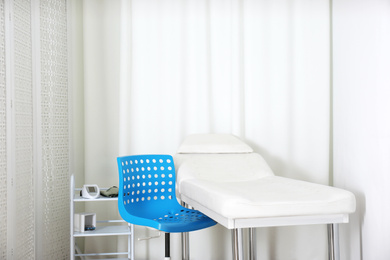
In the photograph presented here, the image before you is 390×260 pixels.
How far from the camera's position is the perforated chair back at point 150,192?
7.39 ft

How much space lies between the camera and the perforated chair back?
2.25 m

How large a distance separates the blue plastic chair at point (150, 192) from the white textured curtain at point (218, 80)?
43 cm

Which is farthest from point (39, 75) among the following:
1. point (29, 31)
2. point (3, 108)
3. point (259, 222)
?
point (259, 222)

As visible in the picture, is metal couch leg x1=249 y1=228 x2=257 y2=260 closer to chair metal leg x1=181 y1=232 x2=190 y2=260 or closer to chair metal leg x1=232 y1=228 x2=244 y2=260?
chair metal leg x1=181 y1=232 x2=190 y2=260

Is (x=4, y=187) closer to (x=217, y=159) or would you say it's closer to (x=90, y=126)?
(x=90, y=126)

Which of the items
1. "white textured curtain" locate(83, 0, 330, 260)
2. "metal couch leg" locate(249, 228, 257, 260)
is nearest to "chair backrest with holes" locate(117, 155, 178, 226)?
"white textured curtain" locate(83, 0, 330, 260)

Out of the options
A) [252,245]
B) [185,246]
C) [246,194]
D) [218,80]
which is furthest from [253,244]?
[218,80]

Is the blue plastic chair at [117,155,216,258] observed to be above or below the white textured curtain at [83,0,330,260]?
below

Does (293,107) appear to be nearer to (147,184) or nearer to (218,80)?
(218,80)

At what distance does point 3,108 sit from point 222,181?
3.89 ft

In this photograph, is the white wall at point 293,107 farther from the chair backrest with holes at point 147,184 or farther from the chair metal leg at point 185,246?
the chair backrest with holes at point 147,184

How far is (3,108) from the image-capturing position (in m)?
2.17

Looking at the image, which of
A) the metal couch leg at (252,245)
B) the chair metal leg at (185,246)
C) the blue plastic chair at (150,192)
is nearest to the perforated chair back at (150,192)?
the blue plastic chair at (150,192)

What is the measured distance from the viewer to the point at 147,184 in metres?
2.48
